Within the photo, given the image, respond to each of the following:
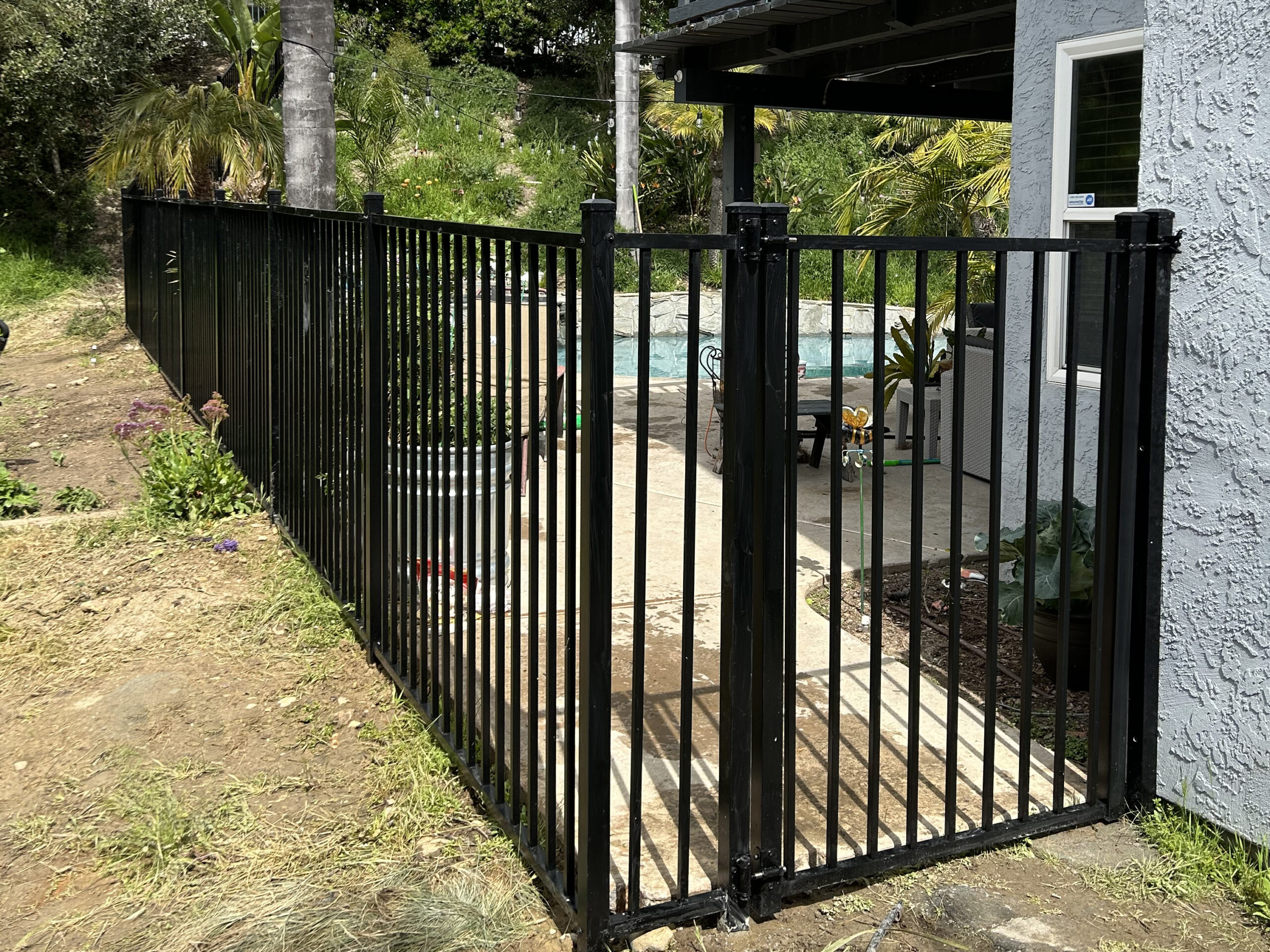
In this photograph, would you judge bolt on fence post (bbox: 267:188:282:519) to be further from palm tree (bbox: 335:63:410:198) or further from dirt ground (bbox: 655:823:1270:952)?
palm tree (bbox: 335:63:410:198)

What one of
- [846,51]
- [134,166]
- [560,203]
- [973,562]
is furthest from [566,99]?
[973,562]

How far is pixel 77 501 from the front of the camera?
725 centimetres

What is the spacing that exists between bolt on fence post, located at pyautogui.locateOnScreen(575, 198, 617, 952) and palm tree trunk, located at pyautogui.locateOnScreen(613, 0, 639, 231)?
18.1 meters

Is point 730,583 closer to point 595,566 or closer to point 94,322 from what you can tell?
point 595,566

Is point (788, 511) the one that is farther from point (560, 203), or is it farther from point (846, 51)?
point (560, 203)

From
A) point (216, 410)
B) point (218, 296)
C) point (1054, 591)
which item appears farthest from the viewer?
point (218, 296)

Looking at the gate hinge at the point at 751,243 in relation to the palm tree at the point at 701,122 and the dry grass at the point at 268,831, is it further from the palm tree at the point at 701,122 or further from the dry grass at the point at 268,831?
the palm tree at the point at 701,122

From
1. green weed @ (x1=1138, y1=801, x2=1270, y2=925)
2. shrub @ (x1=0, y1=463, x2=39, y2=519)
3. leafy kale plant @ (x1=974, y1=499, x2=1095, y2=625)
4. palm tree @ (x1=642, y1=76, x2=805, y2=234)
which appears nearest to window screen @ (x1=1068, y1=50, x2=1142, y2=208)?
leafy kale plant @ (x1=974, y1=499, x2=1095, y2=625)

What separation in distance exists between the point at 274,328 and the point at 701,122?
15326 mm

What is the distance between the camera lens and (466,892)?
125 inches

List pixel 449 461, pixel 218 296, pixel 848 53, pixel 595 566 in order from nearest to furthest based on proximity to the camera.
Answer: pixel 595 566, pixel 449 461, pixel 218 296, pixel 848 53

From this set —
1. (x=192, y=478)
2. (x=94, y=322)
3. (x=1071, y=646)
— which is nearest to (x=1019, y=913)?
(x=1071, y=646)

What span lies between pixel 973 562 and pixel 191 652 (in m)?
3.74

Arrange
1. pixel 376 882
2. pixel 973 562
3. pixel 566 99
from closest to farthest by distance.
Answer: pixel 376 882 < pixel 973 562 < pixel 566 99
